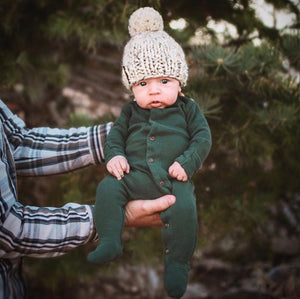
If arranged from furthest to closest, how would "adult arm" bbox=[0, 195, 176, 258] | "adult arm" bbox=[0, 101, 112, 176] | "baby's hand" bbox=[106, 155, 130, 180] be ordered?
"adult arm" bbox=[0, 101, 112, 176], "adult arm" bbox=[0, 195, 176, 258], "baby's hand" bbox=[106, 155, 130, 180]

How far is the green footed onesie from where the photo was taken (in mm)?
807

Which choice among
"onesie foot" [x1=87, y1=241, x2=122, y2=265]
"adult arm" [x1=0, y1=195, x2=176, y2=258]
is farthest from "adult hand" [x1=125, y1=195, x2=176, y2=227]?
"onesie foot" [x1=87, y1=241, x2=122, y2=265]

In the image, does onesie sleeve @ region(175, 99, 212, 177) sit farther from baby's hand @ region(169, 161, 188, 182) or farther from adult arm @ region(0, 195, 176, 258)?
adult arm @ region(0, 195, 176, 258)

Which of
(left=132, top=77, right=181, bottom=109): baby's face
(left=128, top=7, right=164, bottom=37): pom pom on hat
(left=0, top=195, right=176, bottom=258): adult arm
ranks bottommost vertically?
(left=0, top=195, right=176, bottom=258): adult arm

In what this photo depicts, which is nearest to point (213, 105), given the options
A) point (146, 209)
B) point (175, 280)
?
point (146, 209)

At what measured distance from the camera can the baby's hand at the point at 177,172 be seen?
2.76 ft

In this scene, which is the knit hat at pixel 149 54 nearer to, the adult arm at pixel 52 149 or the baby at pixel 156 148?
the baby at pixel 156 148

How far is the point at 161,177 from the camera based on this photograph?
860mm

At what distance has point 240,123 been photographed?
139 centimetres

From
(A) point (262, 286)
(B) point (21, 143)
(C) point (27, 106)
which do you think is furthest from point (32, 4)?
(A) point (262, 286)

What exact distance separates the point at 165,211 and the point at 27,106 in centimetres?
179

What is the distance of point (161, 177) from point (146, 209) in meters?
0.09

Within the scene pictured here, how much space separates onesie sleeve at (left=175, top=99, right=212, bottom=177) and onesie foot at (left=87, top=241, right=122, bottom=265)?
236 millimetres

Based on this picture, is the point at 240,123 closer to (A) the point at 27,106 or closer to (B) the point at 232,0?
(B) the point at 232,0
